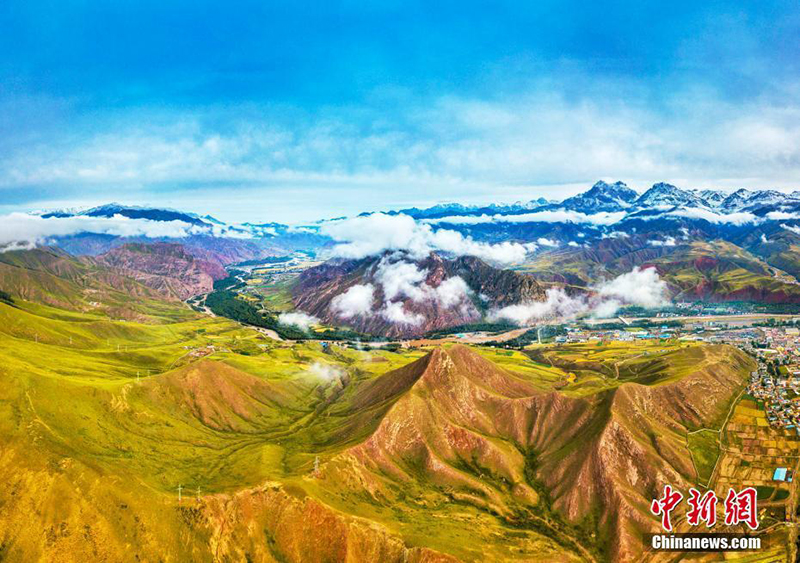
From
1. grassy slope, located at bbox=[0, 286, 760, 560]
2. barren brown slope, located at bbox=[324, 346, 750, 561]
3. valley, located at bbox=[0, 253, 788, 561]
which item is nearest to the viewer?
grassy slope, located at bbox=[0, 286, 760, 560]

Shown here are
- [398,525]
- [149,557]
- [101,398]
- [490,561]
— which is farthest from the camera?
[101,398]

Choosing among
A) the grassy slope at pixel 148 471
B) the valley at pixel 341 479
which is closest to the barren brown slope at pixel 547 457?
the valley at pixel 341 479

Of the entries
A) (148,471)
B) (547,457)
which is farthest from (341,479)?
(547,457)

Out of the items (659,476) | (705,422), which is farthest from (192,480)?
Answer: (705,422)

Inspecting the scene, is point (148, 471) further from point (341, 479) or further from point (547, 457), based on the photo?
point (547, 457)

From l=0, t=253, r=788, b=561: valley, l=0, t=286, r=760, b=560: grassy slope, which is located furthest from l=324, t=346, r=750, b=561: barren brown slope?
l=0, t=286, r=760, b=560: grassy slope

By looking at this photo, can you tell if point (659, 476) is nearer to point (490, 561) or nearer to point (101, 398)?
point (490, 561)

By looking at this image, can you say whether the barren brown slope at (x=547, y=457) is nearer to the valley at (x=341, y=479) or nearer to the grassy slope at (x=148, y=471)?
the valley at (x=341, y=479)

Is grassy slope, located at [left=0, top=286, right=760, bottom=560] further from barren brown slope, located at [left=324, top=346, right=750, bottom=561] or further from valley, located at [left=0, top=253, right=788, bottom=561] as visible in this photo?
barren brown slope, located at [left=324, top=346, right=750, bottom=561]
